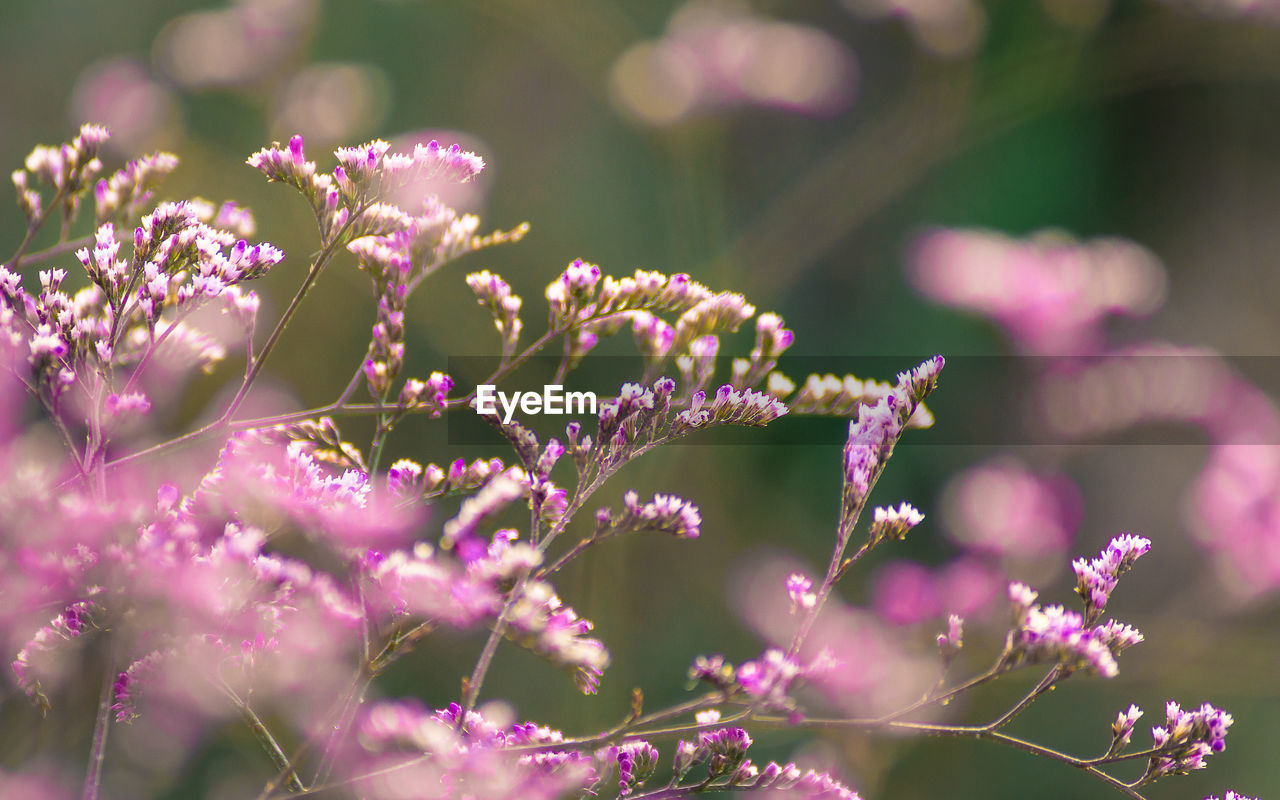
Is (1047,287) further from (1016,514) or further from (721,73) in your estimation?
(721,73)

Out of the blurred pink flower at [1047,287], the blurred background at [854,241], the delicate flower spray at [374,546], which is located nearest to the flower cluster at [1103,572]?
the delicate flower spray at [374,546]

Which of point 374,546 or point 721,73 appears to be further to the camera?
point 721,73

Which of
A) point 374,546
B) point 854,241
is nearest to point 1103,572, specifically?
point 374,546

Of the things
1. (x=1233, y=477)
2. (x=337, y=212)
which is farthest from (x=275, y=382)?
(x=1233, y=477)

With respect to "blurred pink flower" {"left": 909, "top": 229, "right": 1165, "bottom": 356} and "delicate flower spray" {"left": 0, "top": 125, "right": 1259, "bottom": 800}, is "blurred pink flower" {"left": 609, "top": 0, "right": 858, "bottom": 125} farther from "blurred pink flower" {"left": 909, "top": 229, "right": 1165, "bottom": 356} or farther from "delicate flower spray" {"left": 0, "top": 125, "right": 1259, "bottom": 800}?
"delicate flower spray" {"left": 0, "top": 125, "right": 1259, "bottom": 800}

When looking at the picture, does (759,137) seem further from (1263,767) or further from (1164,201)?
(1263,767)

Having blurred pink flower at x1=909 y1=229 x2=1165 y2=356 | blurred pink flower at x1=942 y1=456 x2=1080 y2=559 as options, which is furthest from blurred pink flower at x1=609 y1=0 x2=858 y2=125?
blurred pink flower at x1=942 y1=456 x2=1080 y2=559
